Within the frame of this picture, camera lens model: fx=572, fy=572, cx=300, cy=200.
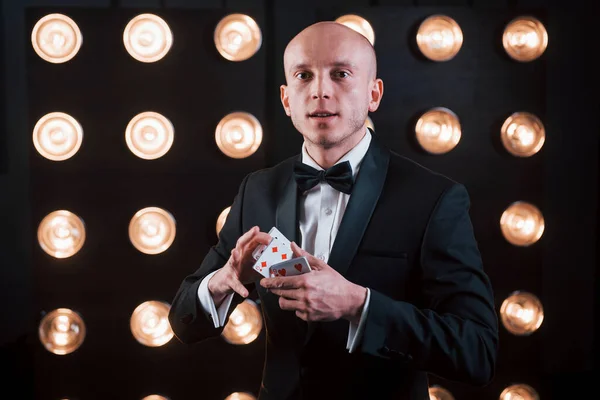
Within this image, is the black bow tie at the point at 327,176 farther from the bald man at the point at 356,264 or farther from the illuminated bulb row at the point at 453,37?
the illuminated bulb row at the point at 453,37

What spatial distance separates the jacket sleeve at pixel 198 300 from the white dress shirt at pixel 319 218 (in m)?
0.02

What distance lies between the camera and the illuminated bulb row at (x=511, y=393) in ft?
6.74

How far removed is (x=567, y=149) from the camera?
2.06 metres

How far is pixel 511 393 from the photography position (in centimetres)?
209

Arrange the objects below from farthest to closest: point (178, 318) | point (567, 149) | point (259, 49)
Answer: point (567, 149) → point (259, 49) → point (178, 318)

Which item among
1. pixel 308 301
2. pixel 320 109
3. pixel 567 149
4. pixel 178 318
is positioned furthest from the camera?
pixel 567 149

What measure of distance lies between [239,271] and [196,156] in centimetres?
83

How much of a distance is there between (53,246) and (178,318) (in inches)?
29.5

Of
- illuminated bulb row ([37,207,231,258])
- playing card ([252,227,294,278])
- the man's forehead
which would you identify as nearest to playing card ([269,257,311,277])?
playing card ([252,227,294,278])

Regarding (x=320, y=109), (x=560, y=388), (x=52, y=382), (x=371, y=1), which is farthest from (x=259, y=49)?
(x=560, y=388)

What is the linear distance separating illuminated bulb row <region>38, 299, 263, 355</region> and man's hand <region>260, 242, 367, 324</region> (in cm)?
88

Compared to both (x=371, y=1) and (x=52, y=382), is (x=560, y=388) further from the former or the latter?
(x=52, y=382)

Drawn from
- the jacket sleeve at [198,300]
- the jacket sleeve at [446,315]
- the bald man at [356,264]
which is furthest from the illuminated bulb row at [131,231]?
the jacket sleeve at [446,315]

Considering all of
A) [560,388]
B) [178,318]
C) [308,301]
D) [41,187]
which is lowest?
[560,388]
